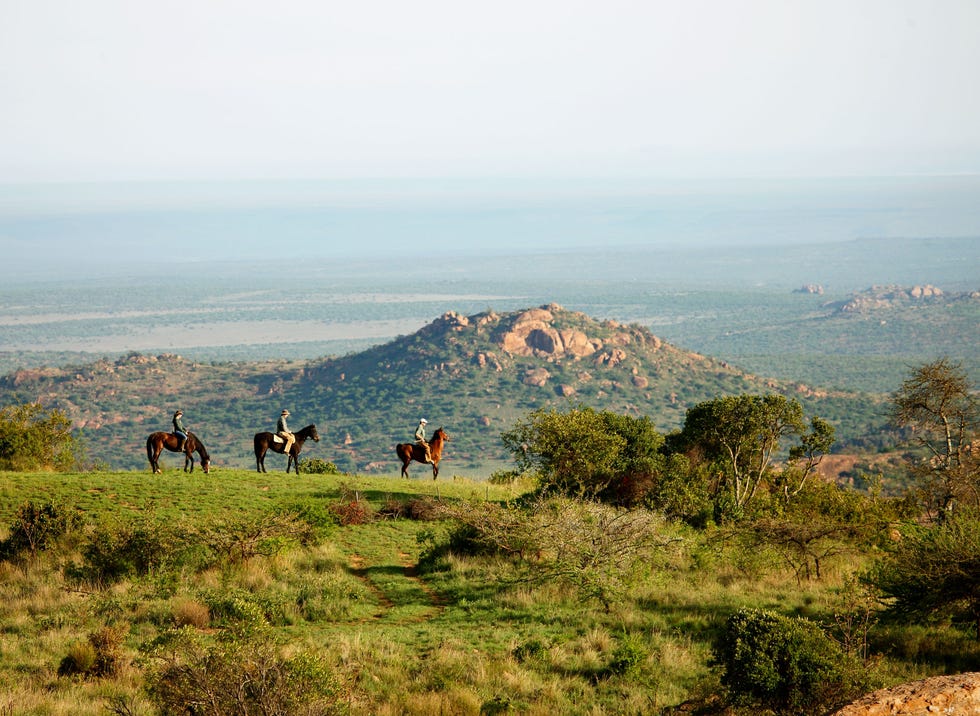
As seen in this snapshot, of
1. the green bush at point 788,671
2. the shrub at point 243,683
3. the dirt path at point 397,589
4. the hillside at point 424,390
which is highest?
the shrub at point 243,683

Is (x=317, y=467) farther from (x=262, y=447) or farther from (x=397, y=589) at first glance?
(x=397, y=589)

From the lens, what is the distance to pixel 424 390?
137500 millimetres

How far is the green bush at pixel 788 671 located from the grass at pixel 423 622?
111 cm

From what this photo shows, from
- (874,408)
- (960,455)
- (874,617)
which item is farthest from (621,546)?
(874,408)

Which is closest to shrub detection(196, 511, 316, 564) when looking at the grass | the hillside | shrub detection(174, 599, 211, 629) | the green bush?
the grass

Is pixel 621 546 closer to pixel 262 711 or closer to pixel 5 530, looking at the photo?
pixel 262 711

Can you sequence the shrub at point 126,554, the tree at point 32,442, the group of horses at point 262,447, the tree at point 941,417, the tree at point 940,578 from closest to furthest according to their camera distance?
1. the tree at point 940,578
2. the shrub at point 126,554
3. the tree at point 941,417
4. the group of horses at point 262,447
5. the tree at point 32,442

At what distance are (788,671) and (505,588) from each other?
8.76 m

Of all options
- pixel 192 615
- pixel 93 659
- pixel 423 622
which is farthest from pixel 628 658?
pixel 93 659

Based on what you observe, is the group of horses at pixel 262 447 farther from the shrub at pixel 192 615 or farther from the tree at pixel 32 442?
the shrub at pixel 192 615

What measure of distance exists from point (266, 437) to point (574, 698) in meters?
23.7

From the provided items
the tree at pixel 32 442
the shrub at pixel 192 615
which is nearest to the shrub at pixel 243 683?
the shrub at pixel 192 615

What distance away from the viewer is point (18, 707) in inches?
480

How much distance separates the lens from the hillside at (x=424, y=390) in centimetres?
12225
